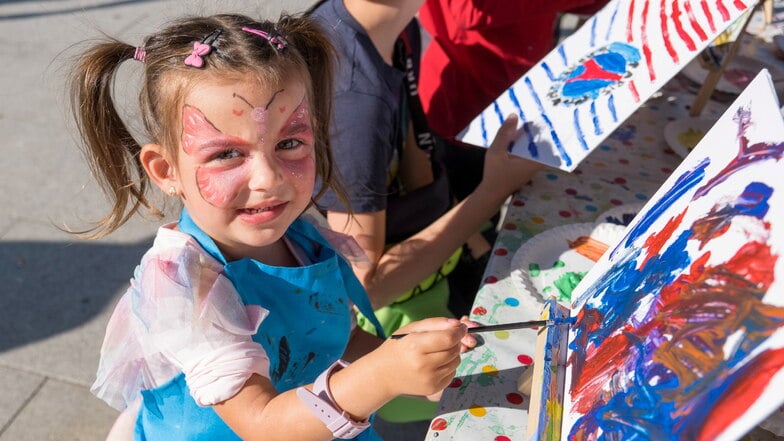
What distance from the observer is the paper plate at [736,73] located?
2.16 metres

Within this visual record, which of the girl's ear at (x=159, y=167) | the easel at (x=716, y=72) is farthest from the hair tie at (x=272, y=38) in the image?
the easel at (x=716, y=72)

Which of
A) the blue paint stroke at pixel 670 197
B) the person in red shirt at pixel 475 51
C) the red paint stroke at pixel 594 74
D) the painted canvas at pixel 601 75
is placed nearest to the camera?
the blue paint stroke at pixel 670 197

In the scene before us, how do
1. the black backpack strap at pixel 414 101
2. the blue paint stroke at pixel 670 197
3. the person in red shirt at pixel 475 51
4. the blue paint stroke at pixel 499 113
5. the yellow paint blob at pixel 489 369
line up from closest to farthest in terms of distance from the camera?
the blue paint stroke at pixel 670 197 → the yellow paint blob at pixel 489 369 → the blue paint stroke at pixel 499 113 → the black backpack strap at pixel 414 101 → the person in red shirt at pixel 475 51

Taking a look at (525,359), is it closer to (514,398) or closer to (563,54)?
(514,398)

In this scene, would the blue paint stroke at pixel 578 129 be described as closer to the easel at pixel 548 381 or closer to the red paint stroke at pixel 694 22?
the red paint stroke at pixel 694 22

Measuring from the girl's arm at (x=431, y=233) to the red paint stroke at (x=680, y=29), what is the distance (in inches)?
14.4

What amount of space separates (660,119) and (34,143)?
287 cm

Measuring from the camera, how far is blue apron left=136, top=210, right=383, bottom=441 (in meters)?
1.15

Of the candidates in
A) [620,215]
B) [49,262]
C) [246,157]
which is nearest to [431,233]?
[620,215]

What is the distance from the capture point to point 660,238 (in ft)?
3.24

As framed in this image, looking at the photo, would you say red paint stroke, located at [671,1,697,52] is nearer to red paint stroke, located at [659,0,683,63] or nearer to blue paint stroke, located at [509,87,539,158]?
red paint stroke, located at [659,0,683,63]

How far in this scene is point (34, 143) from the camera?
338 centimetres

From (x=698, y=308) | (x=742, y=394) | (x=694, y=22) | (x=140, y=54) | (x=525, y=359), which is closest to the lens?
(x=742, y=394)

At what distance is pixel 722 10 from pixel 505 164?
50 centimetres
